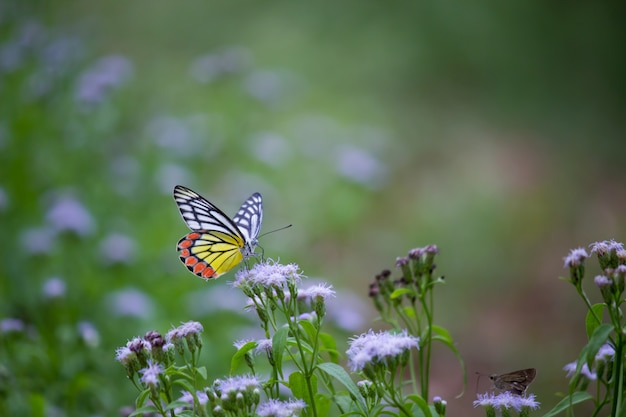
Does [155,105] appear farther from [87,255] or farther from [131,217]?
[87,255]

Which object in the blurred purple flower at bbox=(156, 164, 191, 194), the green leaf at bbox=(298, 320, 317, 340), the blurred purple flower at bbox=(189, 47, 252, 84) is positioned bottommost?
the green leaf at bbox=(298, 320, 317, 340)

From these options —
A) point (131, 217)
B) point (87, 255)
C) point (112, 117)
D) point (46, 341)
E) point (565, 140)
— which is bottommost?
point (46, 341)

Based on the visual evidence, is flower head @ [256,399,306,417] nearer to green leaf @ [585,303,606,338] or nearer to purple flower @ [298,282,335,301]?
purple flower @ [298,282,335,301]

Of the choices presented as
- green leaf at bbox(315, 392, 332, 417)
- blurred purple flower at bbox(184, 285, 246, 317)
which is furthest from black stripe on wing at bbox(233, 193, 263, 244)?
blurred purple flower at bbox(184, 285, 246, 317)

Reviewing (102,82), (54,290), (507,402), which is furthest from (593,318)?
(102,82)

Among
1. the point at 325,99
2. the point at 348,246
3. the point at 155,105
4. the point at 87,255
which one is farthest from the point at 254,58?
the point at 87,255
